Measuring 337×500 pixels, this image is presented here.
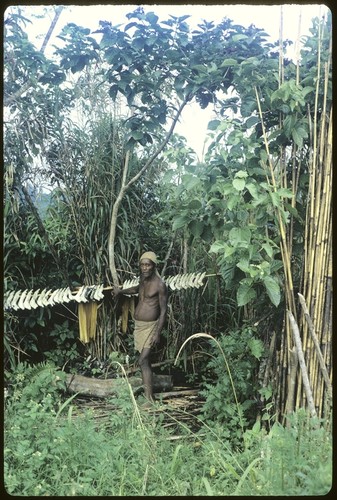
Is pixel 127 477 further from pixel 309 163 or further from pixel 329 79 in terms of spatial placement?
pixel 329 79

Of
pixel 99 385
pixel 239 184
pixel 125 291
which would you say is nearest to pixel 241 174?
pixel 239 184

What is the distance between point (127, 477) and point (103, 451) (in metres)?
0.15

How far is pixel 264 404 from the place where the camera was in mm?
3416

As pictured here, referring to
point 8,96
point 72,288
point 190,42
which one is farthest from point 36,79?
point 72,288

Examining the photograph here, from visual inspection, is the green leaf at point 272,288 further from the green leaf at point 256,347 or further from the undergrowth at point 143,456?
the undergrowth at point 143,456

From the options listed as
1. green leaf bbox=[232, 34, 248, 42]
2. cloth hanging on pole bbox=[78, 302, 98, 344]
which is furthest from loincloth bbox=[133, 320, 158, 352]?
green leaf bbox=[232, 34, 248, 42]

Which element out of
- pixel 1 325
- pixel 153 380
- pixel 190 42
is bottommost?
pixel 153 380

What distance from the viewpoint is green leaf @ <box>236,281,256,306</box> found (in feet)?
10.4

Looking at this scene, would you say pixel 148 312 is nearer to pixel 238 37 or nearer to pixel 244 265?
pixel 244 265

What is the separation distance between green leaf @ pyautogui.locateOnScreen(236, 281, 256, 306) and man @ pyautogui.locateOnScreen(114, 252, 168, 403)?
42 cm

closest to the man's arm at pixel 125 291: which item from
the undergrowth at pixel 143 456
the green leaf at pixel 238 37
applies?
the undergrowth at pixel 143 456

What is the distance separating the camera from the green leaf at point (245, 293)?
10.4ft

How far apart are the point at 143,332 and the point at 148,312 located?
0.09m

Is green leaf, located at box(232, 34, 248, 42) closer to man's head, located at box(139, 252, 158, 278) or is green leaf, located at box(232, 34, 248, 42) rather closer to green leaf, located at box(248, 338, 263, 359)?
man's head, located at box(139, 252, 158, 278)
